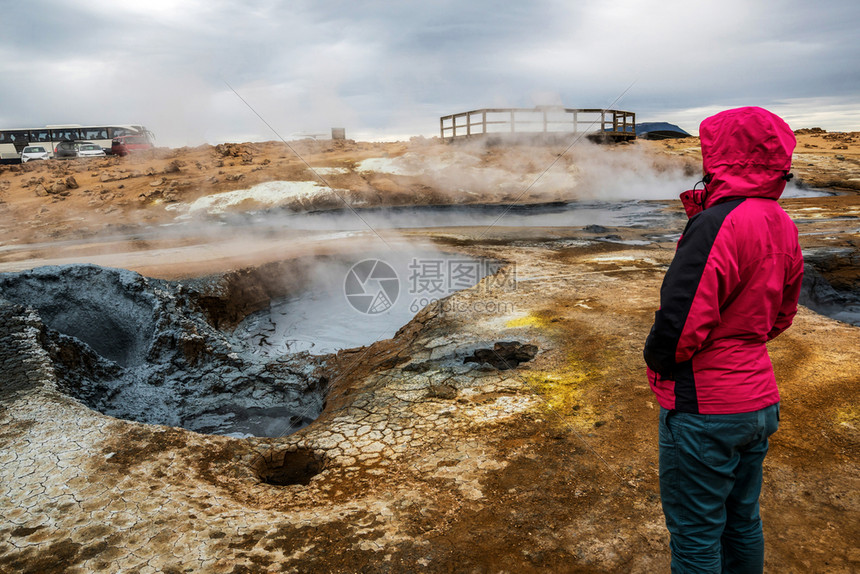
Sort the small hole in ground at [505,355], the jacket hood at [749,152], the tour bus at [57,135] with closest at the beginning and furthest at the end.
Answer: the jacket hood at [749,152], the small hole in ground at [505,355], the tour bus at [57,135]

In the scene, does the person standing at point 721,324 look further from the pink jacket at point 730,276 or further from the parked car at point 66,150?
the parked car at point 66,150

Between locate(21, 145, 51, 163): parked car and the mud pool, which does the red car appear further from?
the mud pool

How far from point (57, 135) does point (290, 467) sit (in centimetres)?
3381

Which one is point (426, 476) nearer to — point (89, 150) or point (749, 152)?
point (749, 152)

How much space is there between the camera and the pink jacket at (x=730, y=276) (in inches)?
62.6

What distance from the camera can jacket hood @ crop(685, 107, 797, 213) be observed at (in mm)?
1572

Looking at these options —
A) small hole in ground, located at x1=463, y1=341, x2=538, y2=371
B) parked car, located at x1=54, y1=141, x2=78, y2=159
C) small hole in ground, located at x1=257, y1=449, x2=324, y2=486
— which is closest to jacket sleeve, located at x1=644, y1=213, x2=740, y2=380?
small hole in ground, located at x1=257, y1=449, x2=324, y2=486

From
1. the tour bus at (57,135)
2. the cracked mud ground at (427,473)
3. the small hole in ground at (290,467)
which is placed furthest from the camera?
the tour bus at (57,135)

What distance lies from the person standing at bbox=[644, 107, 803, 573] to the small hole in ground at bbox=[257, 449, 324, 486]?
2.28 meters

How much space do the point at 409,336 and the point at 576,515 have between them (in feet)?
11.5

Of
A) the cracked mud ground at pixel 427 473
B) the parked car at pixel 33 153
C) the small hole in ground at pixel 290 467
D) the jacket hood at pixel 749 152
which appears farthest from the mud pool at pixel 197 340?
the parked car at pixel 33 153

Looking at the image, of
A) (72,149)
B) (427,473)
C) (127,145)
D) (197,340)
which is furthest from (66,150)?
(427,473)

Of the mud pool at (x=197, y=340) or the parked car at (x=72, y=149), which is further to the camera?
the parked car at (x=72, y=149)

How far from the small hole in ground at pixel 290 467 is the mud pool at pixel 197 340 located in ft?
5.13
